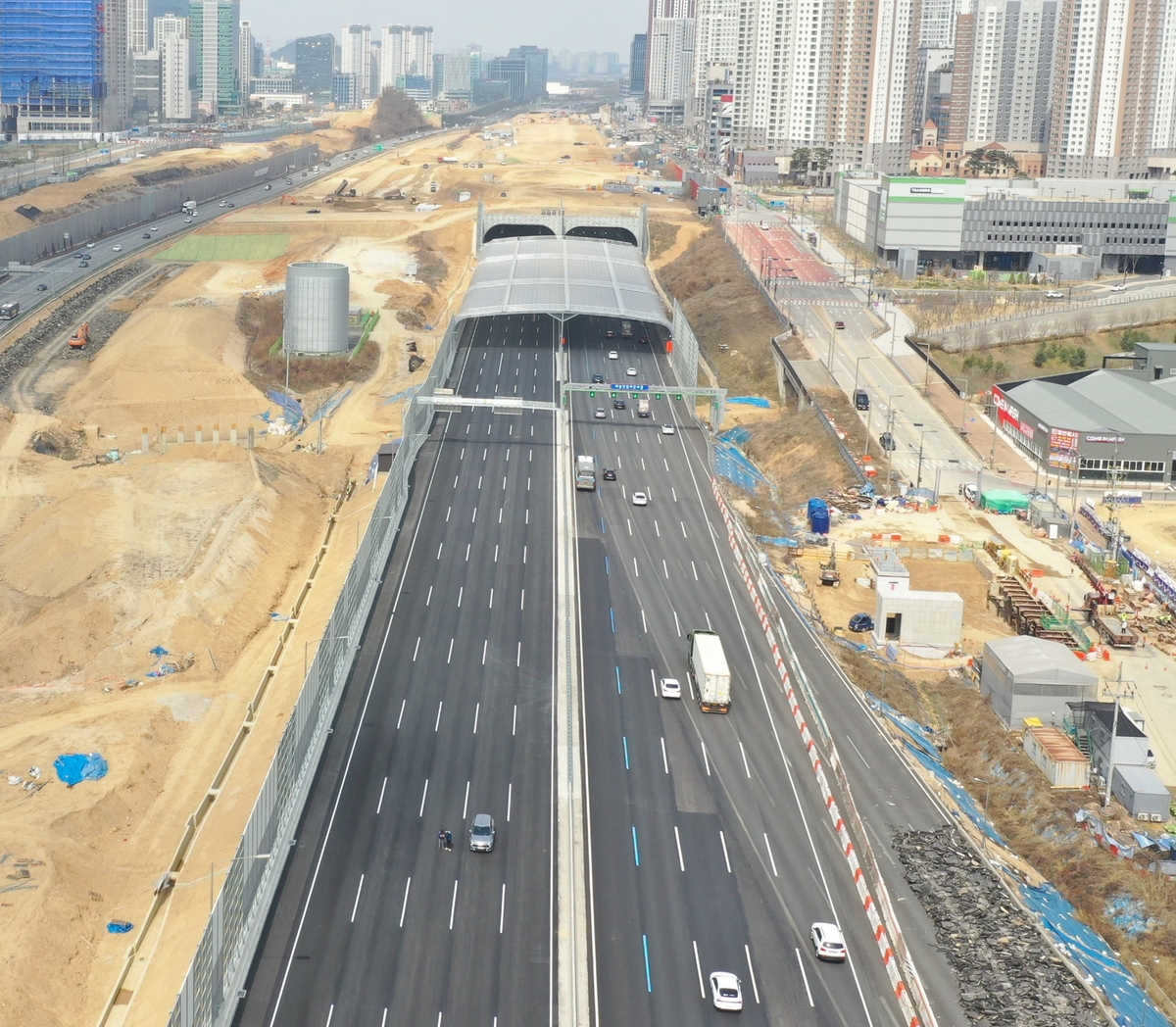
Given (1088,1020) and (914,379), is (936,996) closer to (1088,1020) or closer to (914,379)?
(1088,1020)

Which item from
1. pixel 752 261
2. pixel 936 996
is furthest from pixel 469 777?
pixel 752 261

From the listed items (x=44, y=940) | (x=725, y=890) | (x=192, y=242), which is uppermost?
(x=192, y=242)

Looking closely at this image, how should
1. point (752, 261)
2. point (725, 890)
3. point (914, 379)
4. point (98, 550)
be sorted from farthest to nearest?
point (752, 261)
point (914, 379)
point (98, 550)
point (725, 890)

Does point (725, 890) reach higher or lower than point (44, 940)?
higher

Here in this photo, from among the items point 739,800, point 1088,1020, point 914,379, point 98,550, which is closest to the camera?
point 1088,1020

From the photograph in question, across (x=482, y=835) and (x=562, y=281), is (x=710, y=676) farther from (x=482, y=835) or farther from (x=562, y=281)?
(x=562, y=281)

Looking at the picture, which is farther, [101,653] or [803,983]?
[101,653]

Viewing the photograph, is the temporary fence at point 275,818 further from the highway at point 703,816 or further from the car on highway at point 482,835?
the highway at point 703,816

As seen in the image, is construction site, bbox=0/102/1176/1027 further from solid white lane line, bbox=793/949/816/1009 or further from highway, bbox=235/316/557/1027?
solid white lane line, bbox=793/949/816/1009

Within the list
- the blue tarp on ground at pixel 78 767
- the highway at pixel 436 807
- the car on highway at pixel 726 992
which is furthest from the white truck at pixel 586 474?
the car on highway at pixel 726 992
